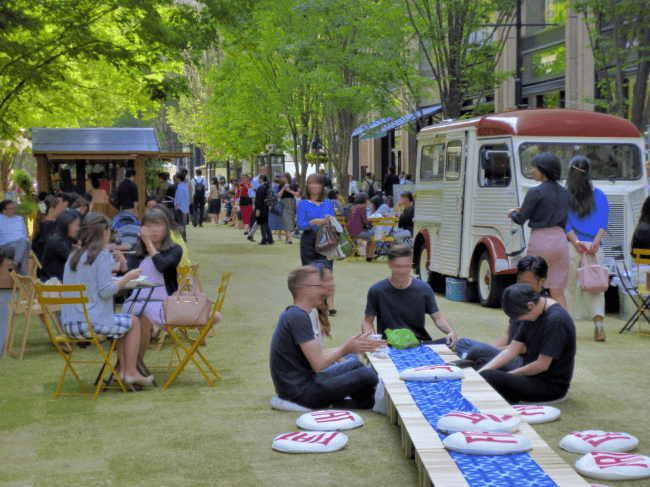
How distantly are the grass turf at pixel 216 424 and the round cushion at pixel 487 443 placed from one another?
1.63 ft

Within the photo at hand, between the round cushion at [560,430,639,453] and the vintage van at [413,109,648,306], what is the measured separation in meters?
5.63

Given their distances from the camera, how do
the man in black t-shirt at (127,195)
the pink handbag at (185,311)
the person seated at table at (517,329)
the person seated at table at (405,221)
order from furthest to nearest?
1. the man in black t-shirt at (127,195)
2. the person seated at table at (405,221)
3. the pink handbag at (185,311)
4. the person seated at table at (517,329)

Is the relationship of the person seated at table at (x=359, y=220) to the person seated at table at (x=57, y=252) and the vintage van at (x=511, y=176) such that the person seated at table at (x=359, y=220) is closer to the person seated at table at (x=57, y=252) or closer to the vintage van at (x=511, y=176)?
the vintage van at (x=511, y=176)

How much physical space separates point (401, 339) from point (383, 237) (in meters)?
11.7

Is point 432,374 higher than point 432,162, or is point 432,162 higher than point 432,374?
point 432,162

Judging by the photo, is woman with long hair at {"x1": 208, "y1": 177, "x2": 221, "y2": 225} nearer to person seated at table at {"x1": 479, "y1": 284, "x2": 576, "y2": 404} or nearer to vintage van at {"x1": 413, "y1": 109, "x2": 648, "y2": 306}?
vintage van at {"x1": 413, "y1": 109, "x2": 648, "y2": 306}

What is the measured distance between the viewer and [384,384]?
6.34 m

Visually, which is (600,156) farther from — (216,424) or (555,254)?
(216,424)

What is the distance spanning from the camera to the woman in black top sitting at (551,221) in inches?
376

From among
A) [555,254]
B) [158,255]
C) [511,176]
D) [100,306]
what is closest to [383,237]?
[511,176]

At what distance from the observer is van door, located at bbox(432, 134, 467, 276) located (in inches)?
506

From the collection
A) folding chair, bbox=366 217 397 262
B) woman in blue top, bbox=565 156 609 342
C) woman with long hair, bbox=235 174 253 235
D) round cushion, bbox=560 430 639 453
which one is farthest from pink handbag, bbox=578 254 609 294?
woman with long hair, bbox=235 174 253 235

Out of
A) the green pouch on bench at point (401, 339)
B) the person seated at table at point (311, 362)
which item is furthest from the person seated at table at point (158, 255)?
the green pouch on bench at point (401, 339)

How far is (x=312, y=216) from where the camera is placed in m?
10.8
